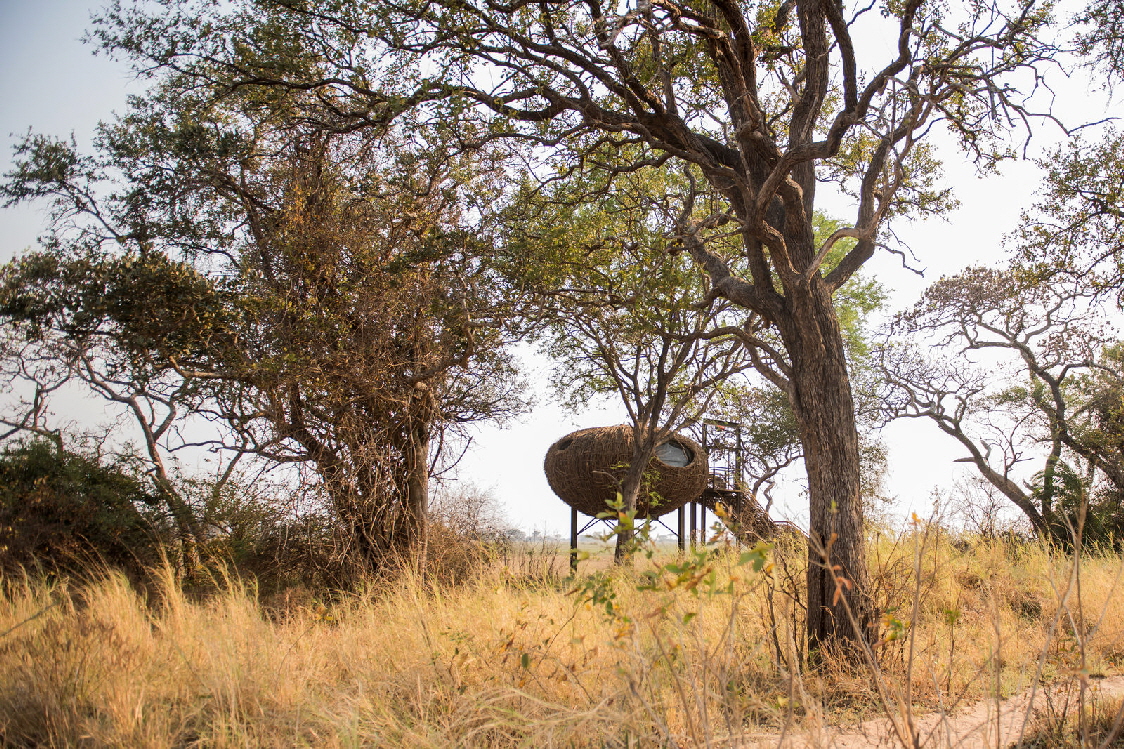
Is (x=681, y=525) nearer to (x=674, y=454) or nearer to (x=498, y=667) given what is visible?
(x=674, y=454)

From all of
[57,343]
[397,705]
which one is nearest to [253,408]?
[57,343]

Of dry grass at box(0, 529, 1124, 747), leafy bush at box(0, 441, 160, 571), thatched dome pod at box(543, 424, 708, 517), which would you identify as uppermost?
thatched dome pod at box(543, 424, 708, 517)

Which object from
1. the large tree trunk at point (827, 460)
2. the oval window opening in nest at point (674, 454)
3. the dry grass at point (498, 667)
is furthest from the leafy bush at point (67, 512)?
the oval window opening in nest at point (674, 454)

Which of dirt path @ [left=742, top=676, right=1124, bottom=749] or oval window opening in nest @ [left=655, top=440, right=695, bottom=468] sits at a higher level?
oval window opening in nest @ [left=655, top=440, right=695, bottom=468]

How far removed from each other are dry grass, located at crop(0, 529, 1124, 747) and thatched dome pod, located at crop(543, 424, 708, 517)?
6804 mm

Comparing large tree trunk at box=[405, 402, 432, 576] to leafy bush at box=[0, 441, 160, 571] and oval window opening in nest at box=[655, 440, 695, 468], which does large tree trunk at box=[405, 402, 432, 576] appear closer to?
leafy bush at box=[0, 441, 160, 571]

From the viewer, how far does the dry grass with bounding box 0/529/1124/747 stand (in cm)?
359

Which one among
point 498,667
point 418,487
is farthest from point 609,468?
point 498,667

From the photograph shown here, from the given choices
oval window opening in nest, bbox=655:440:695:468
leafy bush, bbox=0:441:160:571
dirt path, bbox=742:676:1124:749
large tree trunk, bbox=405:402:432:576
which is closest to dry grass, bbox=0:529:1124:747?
dirt path, bbox=742:676:1124:749

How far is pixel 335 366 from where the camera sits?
9602 millimetres

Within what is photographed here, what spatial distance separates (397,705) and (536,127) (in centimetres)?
603

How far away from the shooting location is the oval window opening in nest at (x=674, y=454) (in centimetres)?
1520

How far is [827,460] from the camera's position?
246 inches

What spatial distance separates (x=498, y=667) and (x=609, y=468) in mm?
9219
